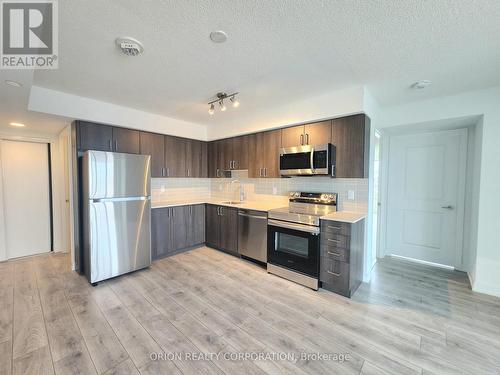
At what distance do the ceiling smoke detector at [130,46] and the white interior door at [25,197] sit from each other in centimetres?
339

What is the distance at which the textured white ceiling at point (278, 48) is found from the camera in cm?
143

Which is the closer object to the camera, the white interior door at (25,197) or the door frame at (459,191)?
the door frame at (459,191)

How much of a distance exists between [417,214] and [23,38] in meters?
5.10

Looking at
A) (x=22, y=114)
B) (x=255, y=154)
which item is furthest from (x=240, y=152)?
(x=22, y=114)

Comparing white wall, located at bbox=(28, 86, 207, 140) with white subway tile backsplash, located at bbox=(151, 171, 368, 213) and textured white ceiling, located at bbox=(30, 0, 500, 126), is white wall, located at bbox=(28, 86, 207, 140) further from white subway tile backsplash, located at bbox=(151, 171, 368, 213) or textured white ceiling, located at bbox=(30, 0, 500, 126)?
white subway tile backsplash, located at bbox=(151, 171, 368, 213)

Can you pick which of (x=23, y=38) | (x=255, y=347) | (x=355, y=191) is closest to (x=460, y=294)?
(x=355, y=191)

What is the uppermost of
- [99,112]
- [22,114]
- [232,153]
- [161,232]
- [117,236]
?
[99,112]

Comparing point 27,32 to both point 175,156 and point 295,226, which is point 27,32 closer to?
point 175,156

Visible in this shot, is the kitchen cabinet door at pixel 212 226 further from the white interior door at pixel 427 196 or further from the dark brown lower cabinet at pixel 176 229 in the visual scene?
the white interior door at pixel 427 196

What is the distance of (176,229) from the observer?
3.83 metres

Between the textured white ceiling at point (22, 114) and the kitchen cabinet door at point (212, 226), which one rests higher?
the textured white ceiling at point (22, 114)

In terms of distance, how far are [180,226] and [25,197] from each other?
2706 millimetres

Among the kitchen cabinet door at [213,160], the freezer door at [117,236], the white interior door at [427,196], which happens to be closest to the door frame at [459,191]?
the white interior door at [427,196]

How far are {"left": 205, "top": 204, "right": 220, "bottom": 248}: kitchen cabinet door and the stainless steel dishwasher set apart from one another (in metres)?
0.58
